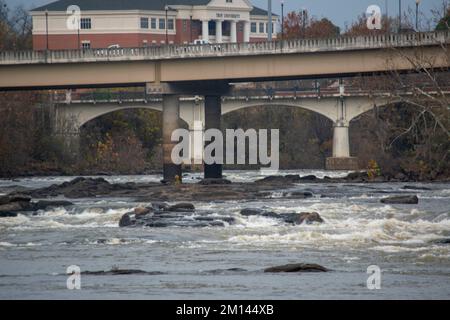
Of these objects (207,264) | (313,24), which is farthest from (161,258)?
(313,24)

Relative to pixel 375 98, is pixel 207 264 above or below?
below

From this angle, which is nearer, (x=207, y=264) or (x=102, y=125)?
(x=207, y=264)

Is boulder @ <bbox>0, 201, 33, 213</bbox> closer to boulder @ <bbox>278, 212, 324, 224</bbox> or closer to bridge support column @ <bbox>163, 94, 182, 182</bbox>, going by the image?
boulder @ <bbox>278, 212, 324, 224</bbox>

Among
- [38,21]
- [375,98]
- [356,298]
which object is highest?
[38,21]

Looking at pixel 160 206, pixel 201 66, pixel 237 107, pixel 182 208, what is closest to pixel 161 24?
pixel 237 107

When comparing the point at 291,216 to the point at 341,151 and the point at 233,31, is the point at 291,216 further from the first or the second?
the point at 233,31

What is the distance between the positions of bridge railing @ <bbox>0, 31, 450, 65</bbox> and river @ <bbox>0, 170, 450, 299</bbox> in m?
12.7

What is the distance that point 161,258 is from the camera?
4331 cm

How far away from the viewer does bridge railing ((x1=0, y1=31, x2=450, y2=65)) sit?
249 feet

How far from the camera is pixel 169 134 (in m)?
87.3

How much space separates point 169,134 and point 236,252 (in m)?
43.1

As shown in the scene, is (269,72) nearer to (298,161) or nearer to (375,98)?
(375,98)

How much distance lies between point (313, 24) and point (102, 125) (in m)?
40.1

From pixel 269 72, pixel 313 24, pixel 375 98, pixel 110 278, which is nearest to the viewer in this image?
pixel 110 278
